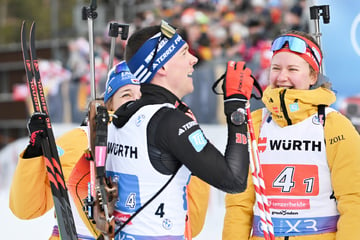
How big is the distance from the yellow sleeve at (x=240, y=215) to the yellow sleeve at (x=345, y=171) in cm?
38

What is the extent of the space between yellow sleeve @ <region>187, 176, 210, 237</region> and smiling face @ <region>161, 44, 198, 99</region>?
0.57 meters

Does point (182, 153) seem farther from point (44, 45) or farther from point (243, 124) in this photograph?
point (44, 45)

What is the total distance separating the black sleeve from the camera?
90.0 inches

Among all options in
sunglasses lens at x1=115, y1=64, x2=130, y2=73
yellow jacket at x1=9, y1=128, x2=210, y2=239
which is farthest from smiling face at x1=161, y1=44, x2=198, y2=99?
sunglasses lens at x1=115, y1=64, x2=130, y2=73

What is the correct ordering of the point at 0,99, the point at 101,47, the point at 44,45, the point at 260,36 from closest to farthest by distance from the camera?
the point at 260,36
the point at 101,47
the point at 44,45
the point at 0,99

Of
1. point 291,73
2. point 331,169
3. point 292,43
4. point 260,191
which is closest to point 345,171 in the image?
point 331,169

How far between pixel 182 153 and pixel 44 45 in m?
17.0

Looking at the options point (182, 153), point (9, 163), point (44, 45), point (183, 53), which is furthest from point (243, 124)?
point (44, 45)

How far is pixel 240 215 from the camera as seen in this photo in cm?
295

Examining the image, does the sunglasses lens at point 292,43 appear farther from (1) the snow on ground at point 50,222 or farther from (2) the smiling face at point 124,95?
(1) the snow on ground at point 50,222

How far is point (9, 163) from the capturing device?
1077 cm

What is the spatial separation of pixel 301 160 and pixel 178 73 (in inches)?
27.5

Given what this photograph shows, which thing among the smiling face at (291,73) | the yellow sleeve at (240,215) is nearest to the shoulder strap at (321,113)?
the smiling face at (291,73)

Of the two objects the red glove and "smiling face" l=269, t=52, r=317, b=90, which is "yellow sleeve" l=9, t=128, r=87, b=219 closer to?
the red glove
